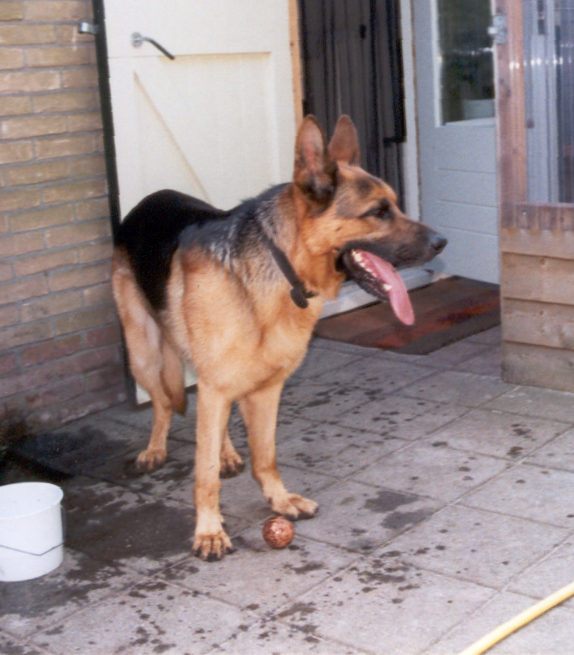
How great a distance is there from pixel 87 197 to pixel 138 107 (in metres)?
0.55

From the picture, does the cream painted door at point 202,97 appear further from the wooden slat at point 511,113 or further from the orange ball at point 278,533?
the orange ball at point 278,533

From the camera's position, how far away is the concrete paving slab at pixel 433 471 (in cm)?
365

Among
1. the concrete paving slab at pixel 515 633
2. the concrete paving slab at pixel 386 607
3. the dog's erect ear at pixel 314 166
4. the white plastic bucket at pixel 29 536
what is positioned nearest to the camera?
the concrete paving slab at pixel 515 633

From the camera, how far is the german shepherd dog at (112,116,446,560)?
3.09 m

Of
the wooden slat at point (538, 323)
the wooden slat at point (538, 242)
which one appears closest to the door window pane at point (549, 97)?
the wooden slat at point (538, 242)

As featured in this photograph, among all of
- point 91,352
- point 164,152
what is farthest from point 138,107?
point 91,352

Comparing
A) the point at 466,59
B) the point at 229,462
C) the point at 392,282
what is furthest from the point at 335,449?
the point at 466,59

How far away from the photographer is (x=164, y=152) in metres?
4.80

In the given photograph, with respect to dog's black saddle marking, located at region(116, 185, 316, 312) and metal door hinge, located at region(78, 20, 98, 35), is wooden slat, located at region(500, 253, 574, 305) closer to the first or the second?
dog's black saddle marking, located at region(116, 185, 316, 312)

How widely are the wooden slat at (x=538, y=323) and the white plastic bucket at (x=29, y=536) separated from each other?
262 centimetres

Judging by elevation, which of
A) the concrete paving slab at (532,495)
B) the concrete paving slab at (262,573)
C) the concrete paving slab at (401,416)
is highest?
the concrete paving slab at (401,416)

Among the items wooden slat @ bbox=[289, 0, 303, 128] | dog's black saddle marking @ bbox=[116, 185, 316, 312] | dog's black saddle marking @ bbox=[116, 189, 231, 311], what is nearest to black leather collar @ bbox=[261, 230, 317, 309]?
dog's black saddle marking @ bbox=[116, 185, 316, 312]

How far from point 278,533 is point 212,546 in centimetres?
25

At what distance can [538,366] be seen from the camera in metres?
4.70
